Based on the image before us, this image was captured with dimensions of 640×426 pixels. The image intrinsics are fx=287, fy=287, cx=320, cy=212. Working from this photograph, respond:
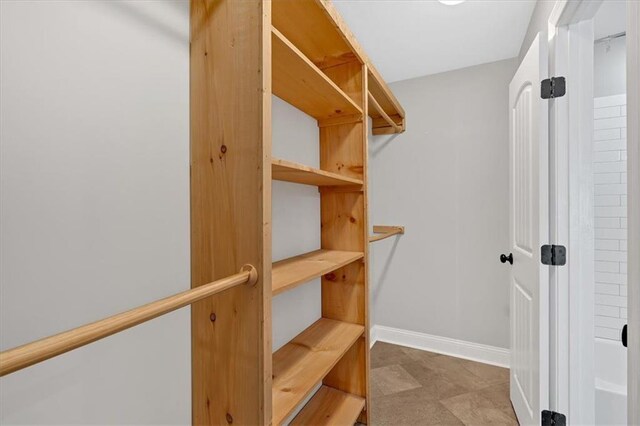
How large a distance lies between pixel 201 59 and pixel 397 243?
2.20 metres

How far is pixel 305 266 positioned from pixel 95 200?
802mm

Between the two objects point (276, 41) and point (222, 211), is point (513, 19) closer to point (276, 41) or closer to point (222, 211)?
point (276, 41)

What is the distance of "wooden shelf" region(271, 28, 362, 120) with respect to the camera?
1.02 metres

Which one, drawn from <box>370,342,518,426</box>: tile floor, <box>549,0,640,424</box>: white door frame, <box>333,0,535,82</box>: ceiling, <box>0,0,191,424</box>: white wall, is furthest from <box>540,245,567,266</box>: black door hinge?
<box>0,0,191,424</box>: white wall

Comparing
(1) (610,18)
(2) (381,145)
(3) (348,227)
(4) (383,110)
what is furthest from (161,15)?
(1) (610,18)

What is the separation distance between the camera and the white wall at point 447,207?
230cm

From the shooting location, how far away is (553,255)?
1.32 metres

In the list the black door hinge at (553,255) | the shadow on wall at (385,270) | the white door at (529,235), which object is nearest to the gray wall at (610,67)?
the white door at (529,235)

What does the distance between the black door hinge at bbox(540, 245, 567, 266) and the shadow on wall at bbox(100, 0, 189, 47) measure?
1.72 m

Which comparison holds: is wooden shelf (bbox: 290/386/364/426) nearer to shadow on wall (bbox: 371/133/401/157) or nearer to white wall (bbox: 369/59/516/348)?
white wall (bbox: 369/59/516/348)

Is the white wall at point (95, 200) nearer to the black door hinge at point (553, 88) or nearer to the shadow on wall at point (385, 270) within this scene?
the black door hinge at point (553, 88)

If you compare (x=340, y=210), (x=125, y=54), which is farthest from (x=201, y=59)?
(x=340, y=210)

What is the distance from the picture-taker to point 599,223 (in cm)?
207

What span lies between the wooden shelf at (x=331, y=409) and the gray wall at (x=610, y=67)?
8.86 ft
